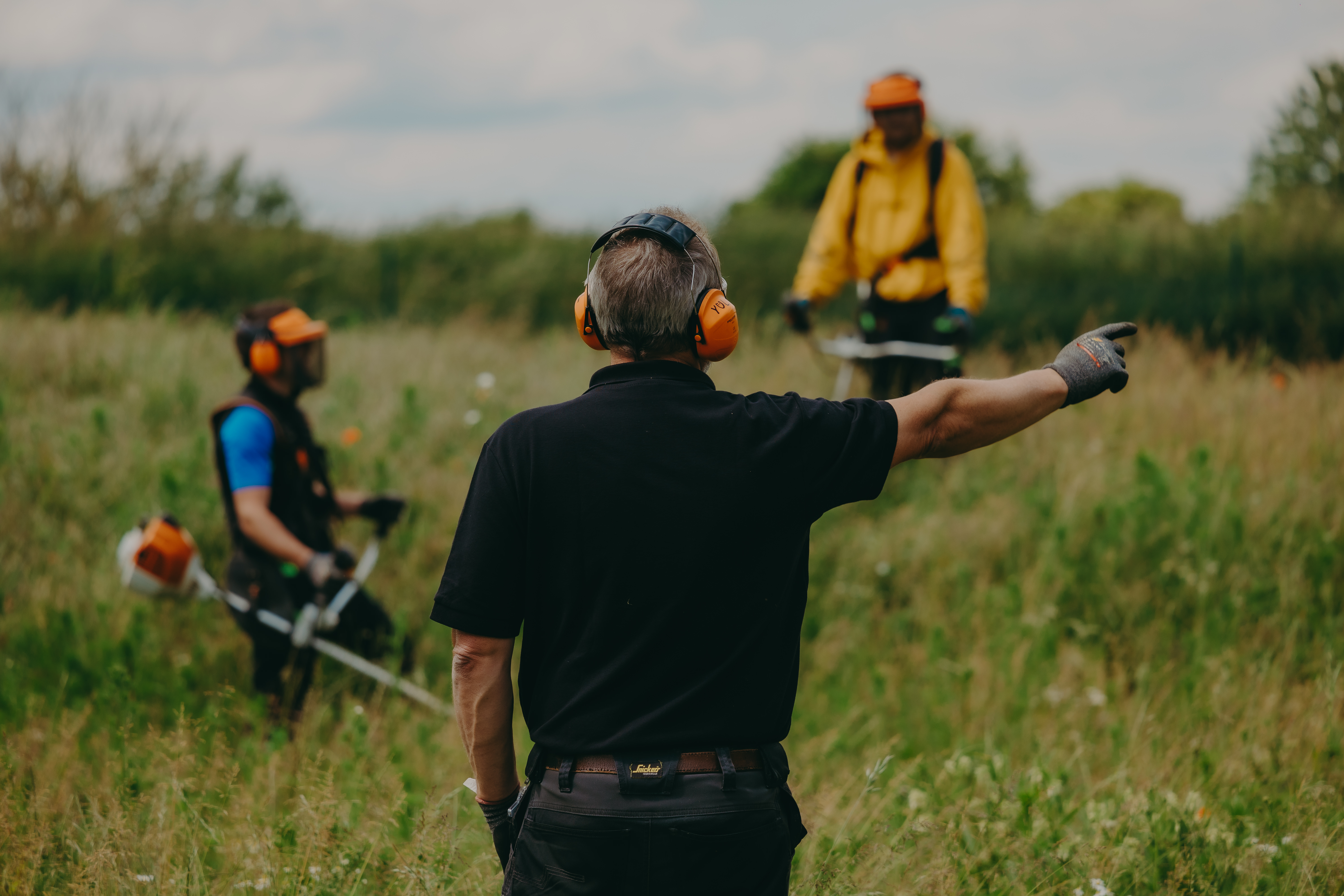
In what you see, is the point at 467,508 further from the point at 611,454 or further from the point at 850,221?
the point at 850,221

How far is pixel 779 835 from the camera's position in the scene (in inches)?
75.9

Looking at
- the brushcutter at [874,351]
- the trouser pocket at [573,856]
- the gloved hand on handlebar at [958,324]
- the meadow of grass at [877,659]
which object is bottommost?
the meadow of grass at [877,659]

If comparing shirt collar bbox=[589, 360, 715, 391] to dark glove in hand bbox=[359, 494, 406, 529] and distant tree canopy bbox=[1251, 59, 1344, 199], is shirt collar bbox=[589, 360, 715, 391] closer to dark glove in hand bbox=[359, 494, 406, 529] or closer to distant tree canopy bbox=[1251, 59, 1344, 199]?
dark glove in hand bbox=[359, 494, 406, 529]

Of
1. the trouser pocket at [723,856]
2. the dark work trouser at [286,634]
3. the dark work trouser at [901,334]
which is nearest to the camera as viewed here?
the trouser pocket at [723,856]

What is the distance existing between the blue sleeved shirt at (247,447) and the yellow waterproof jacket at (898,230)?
3.19 metres

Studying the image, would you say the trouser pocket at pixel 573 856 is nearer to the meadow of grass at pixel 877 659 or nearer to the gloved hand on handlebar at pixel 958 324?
the meadow of grass at pixel 877 659

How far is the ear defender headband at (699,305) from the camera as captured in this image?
1932mm

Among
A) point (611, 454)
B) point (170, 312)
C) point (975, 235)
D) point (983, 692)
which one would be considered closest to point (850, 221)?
point (975, 235)

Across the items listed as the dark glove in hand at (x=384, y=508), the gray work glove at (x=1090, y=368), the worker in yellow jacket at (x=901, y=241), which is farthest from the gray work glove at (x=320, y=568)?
the worker in yellow jacket at (x=901, y=241)

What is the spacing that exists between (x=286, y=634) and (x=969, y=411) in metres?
3.28

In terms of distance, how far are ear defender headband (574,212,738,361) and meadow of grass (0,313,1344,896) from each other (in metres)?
1.50

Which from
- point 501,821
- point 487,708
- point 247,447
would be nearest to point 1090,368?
point 487,708

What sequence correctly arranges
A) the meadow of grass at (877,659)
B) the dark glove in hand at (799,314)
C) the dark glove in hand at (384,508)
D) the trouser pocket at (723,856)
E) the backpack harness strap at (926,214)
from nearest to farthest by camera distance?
1. the trouser pocket at (723,856)
2. the meadow of grass at (877,659)
3. the dark glove in hand at (384,508)
4. the backpack harness strap at (926,214)
5. the dark glove in hand at (799,314)

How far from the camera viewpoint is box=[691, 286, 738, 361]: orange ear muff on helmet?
193 centimetres
